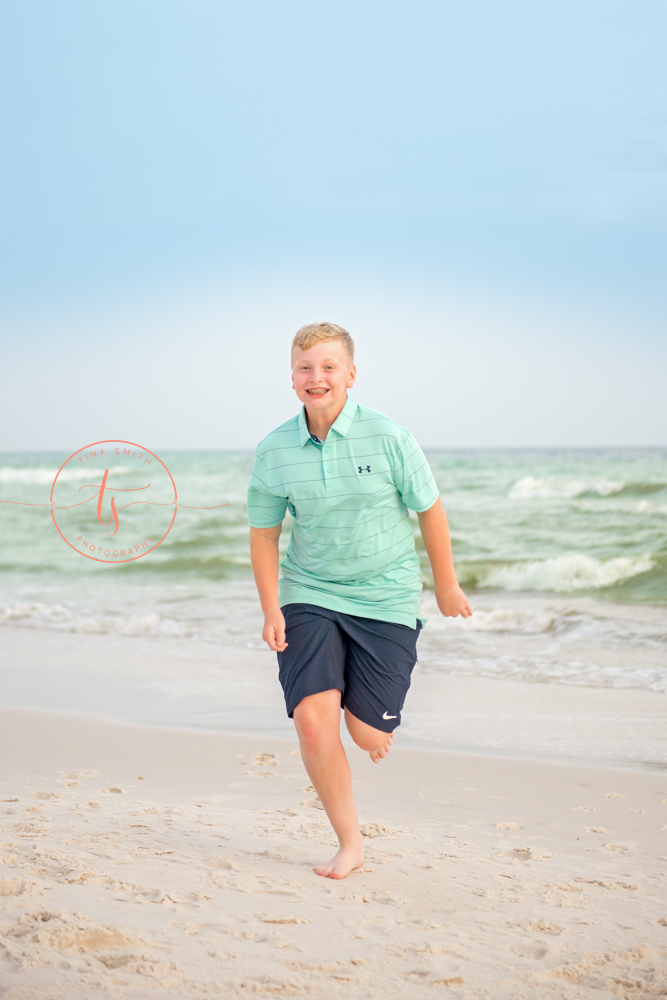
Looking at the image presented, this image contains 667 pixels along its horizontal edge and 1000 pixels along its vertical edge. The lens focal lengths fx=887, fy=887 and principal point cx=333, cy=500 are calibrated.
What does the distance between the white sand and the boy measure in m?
0.31

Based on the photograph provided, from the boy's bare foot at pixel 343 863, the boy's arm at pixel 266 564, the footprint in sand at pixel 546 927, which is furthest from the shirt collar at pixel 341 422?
the footprint in sand at pixel 546 927

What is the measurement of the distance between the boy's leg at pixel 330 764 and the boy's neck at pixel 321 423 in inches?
32.2

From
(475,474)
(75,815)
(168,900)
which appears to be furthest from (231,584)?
(475,474)

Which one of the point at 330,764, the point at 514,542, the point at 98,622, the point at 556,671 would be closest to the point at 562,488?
the point at 514,542

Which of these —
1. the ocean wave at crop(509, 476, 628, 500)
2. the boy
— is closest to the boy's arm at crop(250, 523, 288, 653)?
the boy

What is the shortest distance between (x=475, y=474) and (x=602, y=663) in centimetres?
2372

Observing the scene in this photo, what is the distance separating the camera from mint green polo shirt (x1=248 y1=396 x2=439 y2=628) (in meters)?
2.78

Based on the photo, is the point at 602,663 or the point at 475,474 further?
the point at 475,474

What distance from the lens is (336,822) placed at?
112 inches

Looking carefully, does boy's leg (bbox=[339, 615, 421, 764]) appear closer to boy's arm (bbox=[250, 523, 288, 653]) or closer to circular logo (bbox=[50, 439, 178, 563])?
boy's arm (bbox=[250, 523, 288, 653])

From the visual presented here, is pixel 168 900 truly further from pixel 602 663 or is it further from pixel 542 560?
pixel 542 560

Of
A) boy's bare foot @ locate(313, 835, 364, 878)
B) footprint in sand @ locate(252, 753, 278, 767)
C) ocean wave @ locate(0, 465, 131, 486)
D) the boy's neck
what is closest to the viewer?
boy's bare foot @ locate(313, 835, 364, 878)

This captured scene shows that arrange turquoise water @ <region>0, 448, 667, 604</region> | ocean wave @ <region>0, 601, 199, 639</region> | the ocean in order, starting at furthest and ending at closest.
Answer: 1. turquoise water @ <region>0, 448, 667, 604</region>
2. ocean wave @ <region>0, 601, 199, 639</region>
3. the ocean

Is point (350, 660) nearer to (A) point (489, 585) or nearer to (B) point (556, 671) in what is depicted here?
(B) point (556, 671)
